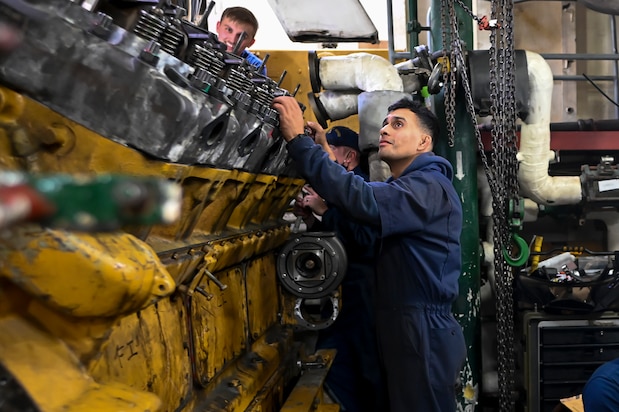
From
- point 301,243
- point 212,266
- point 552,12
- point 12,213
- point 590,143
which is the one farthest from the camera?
point 552,12

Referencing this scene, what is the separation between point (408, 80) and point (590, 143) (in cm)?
136

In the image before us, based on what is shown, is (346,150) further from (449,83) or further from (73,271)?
(73,271)

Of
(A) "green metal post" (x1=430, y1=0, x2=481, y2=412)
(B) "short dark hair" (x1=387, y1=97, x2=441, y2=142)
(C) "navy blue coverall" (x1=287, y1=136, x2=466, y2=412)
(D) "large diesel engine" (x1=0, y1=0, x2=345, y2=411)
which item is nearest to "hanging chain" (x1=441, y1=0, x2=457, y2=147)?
(A) "green metal post" (x1=430, y1=0, x2=481, y2=412)

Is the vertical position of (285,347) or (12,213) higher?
(12,213)

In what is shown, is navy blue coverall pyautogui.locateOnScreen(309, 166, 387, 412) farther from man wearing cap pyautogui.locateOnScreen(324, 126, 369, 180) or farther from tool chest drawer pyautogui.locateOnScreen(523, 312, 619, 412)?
tool chest drawer pyautogui.locateOnScreen(523, 312, 619, 412)

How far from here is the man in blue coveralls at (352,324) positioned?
2.97 metres

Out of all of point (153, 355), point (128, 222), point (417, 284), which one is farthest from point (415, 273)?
point (128, 222)

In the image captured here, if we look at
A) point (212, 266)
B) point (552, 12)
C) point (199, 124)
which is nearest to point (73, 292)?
point (199, 124)

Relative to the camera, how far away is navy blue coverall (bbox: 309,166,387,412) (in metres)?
2.97

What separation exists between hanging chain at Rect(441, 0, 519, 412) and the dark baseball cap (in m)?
0.53

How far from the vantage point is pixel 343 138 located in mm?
3373

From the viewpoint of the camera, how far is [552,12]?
20.2 feet

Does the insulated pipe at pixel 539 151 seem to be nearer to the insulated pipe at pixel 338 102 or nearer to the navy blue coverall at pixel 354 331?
the insulated pipe at pixel 338 102

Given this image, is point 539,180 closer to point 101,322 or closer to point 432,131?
point 432,131
